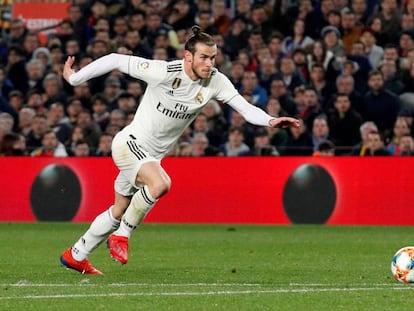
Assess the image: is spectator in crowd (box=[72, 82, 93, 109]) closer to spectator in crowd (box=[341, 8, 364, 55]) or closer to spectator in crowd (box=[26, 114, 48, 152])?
spectator in crowd (box=[26, 114, 48, 152])

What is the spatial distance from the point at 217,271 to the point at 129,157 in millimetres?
1467

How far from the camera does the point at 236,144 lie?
20625 millimetres

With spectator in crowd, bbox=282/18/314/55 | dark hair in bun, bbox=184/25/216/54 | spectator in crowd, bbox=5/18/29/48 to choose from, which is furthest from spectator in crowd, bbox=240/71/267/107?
dark hair in bun, bbox=184/25/216/54

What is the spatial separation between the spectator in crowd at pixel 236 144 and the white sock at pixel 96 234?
359 inches

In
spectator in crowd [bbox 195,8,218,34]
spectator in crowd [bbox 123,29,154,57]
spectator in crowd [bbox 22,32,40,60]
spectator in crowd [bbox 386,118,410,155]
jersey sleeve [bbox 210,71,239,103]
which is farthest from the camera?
spectator in crowd [bbox 22,32,40,60]

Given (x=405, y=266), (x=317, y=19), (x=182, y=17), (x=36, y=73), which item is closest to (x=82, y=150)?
(x=36, y=73)

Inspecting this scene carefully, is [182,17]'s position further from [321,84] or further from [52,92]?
[321,84]

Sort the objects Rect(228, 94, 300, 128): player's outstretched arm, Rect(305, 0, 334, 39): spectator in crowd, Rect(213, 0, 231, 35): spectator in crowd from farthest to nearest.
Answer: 1. Rect(213, 0, 231, 35): spectator in crowd
2. Rect(305, 0, 334, 39): spectator in crowd
3. Rect(228, 94, 300, 128): player's outstretched arm

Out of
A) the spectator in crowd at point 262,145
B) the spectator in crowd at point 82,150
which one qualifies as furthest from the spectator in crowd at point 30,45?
the spectator in crowd at point 262,145

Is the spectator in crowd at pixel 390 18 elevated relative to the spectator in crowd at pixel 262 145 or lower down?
elevated

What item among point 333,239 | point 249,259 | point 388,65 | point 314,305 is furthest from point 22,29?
point 314,305

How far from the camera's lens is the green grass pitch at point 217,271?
927cm

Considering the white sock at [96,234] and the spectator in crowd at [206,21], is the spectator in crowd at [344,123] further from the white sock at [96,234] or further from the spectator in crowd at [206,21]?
the white sock at [96,234]

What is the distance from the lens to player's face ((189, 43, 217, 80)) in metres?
11.3
